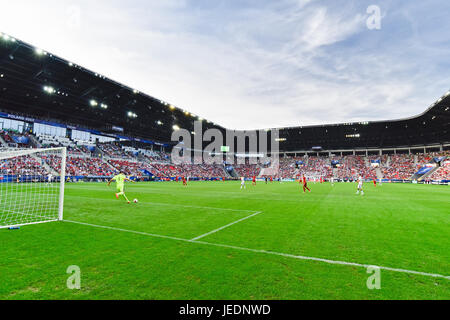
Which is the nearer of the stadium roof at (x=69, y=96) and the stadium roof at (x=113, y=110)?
the stadium roof at (x=69, y=96)

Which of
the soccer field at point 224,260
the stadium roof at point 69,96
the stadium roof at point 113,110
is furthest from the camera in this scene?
the stadium roof at point 113,110

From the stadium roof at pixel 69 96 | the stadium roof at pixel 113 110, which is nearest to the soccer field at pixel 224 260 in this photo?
the stadium roof at pixel 69 96

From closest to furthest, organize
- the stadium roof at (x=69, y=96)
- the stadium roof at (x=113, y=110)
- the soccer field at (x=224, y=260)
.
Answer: the soccer field at (x=224, y=260) < the stadium roof at (x=69, y=96) < the stadium roof at (x=113, y=110)

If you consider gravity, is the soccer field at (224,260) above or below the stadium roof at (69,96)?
below

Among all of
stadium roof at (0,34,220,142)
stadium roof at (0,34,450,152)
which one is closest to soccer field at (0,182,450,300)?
stadium roof at (0,34,220,142)

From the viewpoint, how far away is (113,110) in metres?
46.7

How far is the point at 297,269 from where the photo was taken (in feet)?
13.4

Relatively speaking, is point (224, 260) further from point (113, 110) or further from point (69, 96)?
point (113, 110)

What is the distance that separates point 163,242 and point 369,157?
80082 millimetres

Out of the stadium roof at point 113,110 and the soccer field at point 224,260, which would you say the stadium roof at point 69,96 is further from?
the soccer field at point 224,260

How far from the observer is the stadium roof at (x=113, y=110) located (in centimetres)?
3012

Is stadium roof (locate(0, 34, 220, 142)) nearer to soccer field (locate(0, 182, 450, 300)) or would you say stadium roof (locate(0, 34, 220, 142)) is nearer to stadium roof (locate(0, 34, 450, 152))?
stadium roof (locate(0, 34, 450, 152))

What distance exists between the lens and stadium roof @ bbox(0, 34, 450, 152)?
30.1 metres
